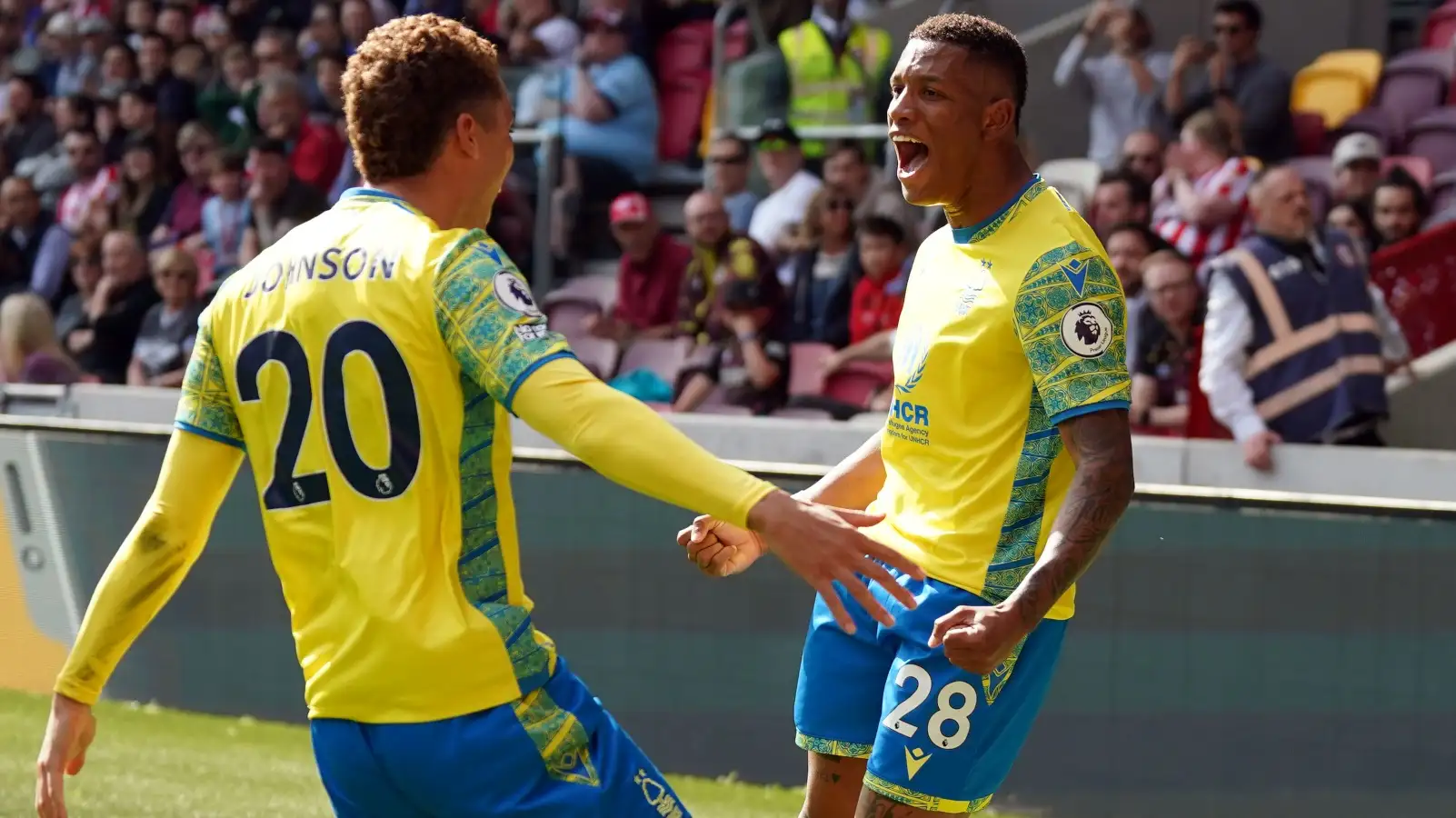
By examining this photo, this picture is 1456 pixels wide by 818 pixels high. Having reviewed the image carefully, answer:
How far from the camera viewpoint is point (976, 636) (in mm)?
2928

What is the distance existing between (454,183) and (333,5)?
38.1 feet

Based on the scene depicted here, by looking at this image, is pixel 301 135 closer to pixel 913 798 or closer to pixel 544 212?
pixel 544 212

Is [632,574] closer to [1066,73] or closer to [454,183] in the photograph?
[454,183]

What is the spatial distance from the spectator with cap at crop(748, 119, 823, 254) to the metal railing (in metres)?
1.50

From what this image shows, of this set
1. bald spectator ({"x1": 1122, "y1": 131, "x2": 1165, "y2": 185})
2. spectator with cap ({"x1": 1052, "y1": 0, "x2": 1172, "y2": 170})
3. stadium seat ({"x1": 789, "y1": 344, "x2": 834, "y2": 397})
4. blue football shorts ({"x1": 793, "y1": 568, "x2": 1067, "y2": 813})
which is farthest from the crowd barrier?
spectator with cap ({"x1": 1052, "y1": 0, "x2": 1172, "y2": 170})

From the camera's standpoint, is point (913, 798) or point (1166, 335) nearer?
point (913, 798)

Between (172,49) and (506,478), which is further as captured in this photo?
(172,49)

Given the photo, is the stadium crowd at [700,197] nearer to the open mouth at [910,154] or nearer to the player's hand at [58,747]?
the open mouth at [910,154]

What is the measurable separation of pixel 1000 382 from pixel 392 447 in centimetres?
121

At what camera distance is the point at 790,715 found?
6098 millimetres

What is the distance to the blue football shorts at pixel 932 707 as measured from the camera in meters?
3.30

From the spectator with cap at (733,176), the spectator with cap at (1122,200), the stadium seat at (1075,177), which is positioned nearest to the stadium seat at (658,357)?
the spectator with cap at (733,176)

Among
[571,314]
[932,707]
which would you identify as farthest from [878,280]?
[932,707]

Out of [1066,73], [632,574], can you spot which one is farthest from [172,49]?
[632,574]
